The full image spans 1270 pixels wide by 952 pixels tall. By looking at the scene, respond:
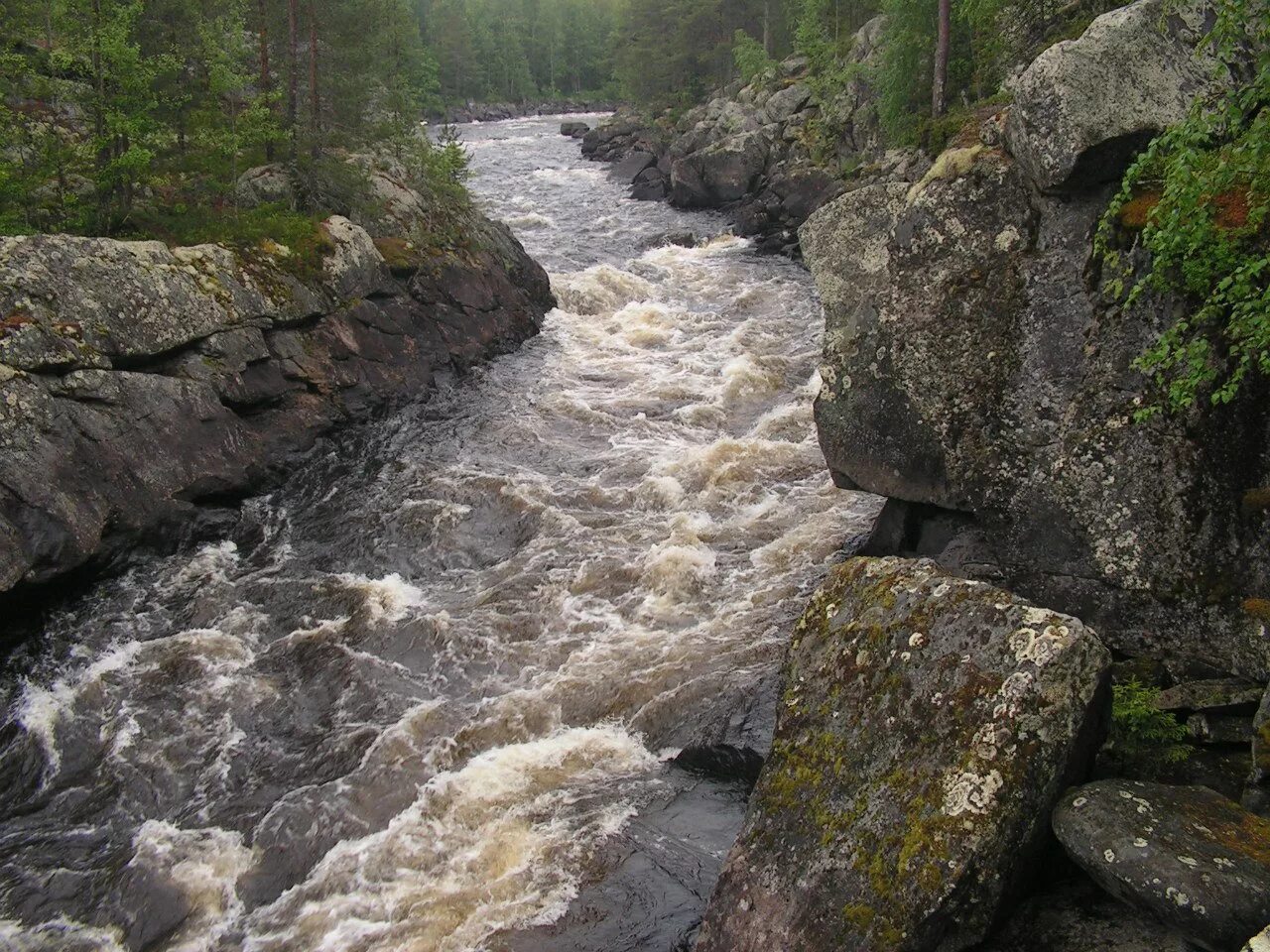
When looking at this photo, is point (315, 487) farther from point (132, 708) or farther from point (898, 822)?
point (898, 822)

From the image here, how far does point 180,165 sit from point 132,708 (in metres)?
17.6

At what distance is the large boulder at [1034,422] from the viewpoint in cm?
920

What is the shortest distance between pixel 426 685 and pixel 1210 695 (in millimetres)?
9858

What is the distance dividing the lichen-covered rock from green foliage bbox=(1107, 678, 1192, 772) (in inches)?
27.5

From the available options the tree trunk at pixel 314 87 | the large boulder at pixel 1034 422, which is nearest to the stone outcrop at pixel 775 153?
the tree trunk at pixel 314 87

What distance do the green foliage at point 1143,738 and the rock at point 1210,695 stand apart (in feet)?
1.02

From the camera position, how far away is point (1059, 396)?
10586 millimetres

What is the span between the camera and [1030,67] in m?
10.8

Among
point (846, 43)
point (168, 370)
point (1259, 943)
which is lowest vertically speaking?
point (1259, 943)

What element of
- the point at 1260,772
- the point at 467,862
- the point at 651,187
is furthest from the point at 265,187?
the point at 651,187

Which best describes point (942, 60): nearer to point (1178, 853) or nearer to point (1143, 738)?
point (1143, 738)

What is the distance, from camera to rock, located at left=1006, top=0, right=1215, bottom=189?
1005cm

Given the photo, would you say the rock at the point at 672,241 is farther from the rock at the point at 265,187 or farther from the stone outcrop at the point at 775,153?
the rock at the point at 265,187

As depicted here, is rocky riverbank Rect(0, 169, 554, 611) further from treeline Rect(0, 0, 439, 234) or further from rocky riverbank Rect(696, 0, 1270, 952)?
rocky riverbank Rect(696, 0, 1270, 952)
